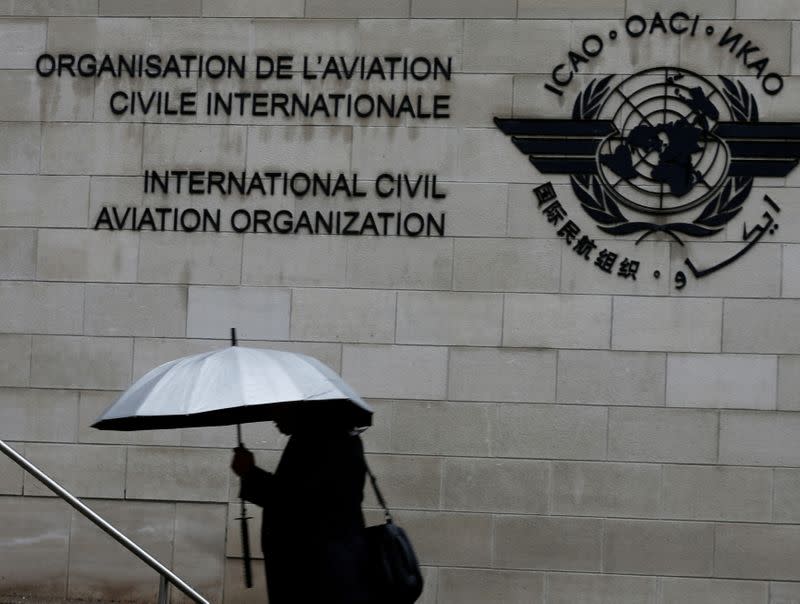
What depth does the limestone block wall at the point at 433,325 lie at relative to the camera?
8.84 m

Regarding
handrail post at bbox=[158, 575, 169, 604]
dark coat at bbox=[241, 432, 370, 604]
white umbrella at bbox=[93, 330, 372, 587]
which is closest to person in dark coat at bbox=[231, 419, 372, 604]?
dark coat at bbox=[241, 432, 370, 604]

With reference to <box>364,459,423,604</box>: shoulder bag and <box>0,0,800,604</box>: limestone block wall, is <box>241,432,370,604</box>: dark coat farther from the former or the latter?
<box>0,0,800,604</box>: limestone block wall

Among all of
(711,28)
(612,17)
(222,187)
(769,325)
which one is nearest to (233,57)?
(222,187)

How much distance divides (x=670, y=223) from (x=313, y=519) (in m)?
4.43

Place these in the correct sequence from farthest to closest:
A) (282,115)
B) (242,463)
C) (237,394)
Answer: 1. (282,115)
2. (242,463)
3. (237,394)

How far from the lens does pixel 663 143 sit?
9070 mm

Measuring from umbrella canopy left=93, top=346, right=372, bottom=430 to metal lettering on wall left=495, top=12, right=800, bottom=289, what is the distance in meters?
3.78

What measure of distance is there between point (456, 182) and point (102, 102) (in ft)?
8.73

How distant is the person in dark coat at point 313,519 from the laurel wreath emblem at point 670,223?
3.98m

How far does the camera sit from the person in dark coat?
214 inches

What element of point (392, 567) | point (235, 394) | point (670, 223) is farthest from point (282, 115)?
point (392, 567)

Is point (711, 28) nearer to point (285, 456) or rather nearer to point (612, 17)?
point (612, 17)

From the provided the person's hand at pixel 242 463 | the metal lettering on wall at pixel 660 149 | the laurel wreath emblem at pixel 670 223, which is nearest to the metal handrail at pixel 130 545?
the person's hand at pixel 242 463

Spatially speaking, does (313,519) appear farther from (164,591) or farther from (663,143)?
(663,143)
